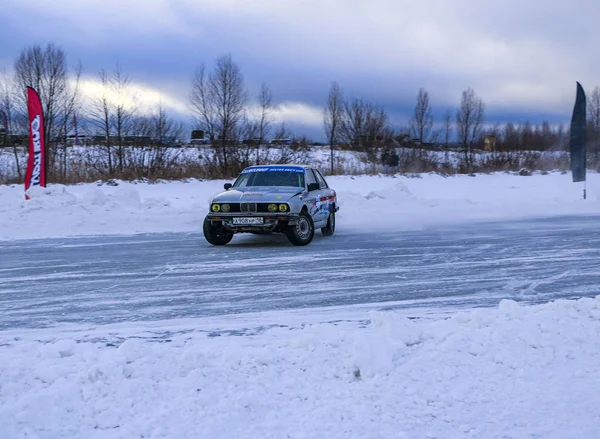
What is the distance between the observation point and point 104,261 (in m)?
10.2

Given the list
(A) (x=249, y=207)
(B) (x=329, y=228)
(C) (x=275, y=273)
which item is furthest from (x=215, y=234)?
(C) (x=275, y=273)

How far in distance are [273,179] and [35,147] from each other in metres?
8.83

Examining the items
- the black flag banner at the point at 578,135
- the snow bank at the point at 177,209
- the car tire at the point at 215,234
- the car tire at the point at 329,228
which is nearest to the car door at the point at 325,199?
the car tire at the point at 329,228

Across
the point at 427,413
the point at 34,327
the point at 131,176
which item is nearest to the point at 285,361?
the point at 427,413

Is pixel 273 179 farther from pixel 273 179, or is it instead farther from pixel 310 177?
pixel 310 177

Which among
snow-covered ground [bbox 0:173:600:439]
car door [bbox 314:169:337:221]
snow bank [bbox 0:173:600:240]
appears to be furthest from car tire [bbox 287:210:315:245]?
snow-covered ground [bbox 0:173:600:439]

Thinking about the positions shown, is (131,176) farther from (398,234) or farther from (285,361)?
(285,361)

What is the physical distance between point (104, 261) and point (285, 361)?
6.61 meters

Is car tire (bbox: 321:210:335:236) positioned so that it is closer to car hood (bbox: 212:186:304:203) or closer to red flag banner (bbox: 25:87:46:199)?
car hood (bbox: 212:186:304:203)

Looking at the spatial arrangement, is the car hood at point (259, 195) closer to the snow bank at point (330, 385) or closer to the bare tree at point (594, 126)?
the snow bank at point (330, 385)

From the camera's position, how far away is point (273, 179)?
12.5 meters

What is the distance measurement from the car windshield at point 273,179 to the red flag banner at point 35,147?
25.7ft

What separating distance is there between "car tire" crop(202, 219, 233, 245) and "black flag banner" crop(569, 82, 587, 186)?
13996mm

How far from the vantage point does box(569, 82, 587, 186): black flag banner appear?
2009cm
